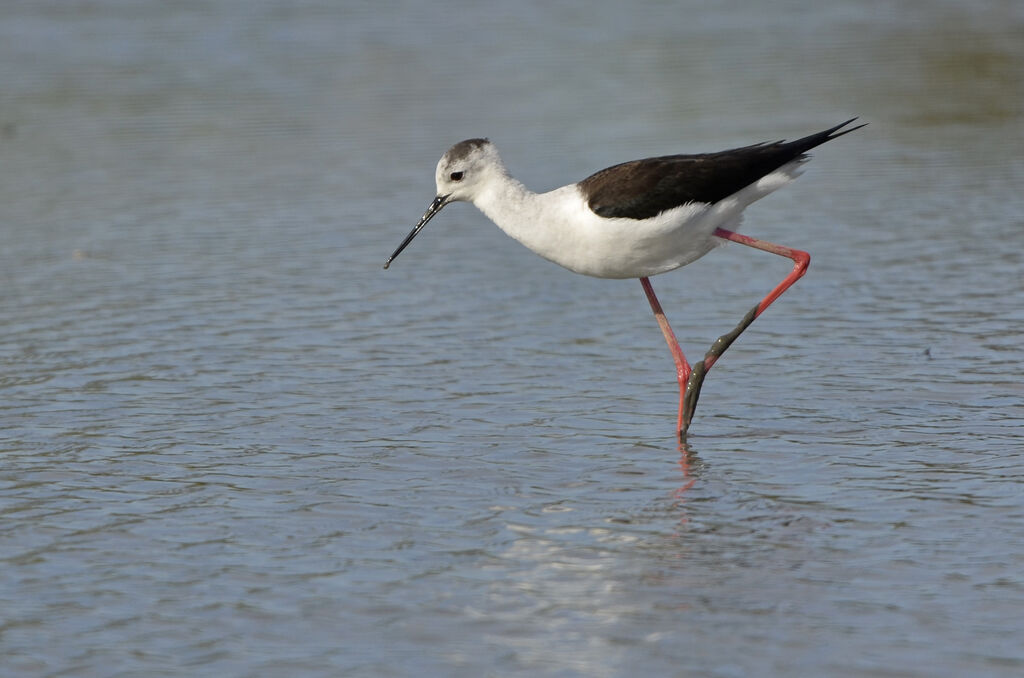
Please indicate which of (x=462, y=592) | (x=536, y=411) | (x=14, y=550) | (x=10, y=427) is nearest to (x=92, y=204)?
(x=10, y=427)

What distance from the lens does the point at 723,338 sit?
20.3 ft

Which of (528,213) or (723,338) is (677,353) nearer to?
(723,338)

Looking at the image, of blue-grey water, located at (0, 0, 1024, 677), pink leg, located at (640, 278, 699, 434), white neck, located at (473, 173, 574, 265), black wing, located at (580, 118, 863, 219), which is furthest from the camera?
pink leg, located at (640, 278, 699, 434)

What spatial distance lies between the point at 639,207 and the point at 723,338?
0.75 m

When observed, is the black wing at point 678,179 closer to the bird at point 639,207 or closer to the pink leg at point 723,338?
the bird at point 639,207

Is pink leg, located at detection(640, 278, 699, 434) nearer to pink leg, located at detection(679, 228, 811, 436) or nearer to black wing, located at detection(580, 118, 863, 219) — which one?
pink leg, located at detection(679, 228, 811, 436)

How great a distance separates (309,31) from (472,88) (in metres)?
3.66

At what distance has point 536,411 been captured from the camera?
6.12 meters

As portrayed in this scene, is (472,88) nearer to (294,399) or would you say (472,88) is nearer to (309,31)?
(309,31)

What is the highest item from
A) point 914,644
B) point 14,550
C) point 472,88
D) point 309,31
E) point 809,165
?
point 309,31

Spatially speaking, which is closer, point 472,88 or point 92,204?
point 92,204

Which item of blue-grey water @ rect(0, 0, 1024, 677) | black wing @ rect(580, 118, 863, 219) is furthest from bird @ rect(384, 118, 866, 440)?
blue-grey water @ rect(0, 0, 1024, 677)

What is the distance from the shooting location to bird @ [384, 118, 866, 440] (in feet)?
19.1

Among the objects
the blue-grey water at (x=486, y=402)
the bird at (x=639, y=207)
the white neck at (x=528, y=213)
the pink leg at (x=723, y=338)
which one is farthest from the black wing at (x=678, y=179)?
the blue-grey water at (x=486, y=402)
